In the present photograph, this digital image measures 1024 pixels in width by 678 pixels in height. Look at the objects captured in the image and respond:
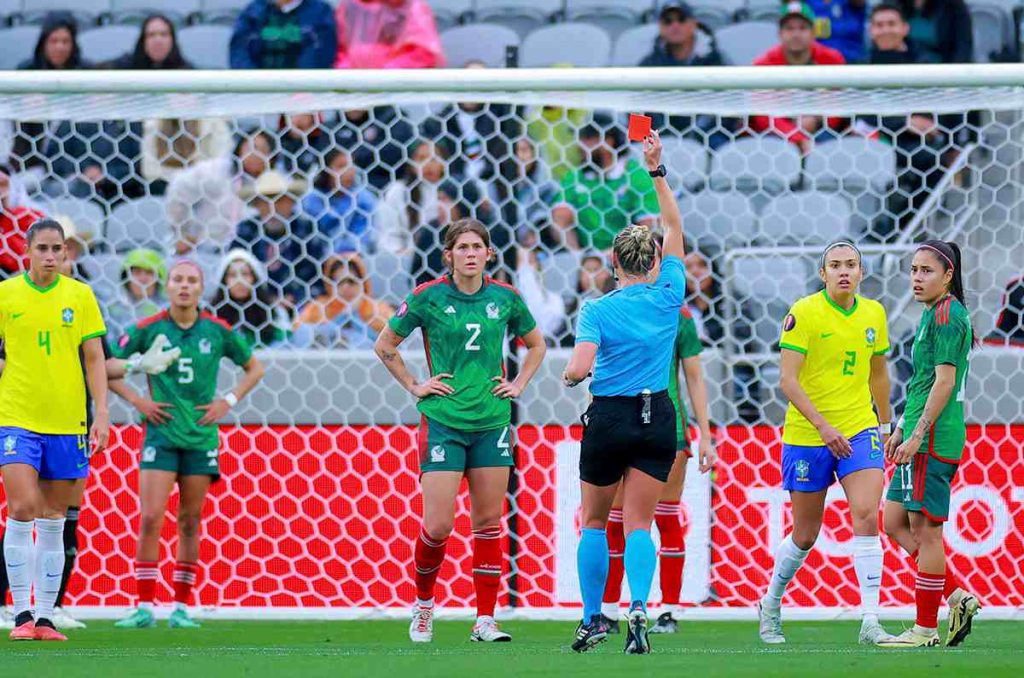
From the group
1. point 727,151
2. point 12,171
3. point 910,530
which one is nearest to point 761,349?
point 727,151

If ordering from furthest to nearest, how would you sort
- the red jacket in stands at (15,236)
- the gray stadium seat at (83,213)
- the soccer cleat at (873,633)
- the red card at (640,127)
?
the gray stadium seat at (83,213) < the red jacket in stands at (15,236) < the soccer cleat at (873,633) < the red card at (640,127)

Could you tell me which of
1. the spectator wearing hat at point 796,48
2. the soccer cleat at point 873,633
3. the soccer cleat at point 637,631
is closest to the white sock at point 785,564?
the soccer cleat at point 873,633

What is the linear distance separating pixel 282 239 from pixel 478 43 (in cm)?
424

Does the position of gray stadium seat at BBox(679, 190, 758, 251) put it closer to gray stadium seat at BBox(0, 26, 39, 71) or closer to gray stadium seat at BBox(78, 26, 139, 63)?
gray stadium seat at BBox(78, 26, 139, 63)

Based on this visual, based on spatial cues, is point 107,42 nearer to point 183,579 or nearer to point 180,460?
point 180,460

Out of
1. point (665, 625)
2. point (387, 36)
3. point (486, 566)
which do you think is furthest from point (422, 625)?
point (387, 36)

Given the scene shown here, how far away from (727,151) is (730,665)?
195 inches

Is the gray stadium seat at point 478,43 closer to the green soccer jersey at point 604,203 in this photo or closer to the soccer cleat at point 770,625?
the green soccer jersey at point 604,203

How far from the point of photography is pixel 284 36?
42.7ft

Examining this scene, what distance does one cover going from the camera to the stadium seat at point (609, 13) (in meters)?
13.8

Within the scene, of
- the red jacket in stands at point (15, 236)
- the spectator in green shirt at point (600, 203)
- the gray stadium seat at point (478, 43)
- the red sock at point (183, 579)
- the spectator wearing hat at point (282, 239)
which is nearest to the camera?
the red sock at point (183, 579)

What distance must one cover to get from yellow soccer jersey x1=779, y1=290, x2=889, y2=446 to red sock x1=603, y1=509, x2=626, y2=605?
1.16 metres

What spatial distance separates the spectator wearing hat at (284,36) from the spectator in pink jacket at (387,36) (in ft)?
0.63

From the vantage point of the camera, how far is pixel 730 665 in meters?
6.12
